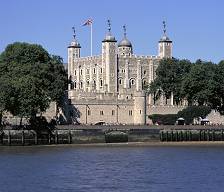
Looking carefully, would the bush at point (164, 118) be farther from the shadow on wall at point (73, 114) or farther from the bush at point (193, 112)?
the shadow on wall at point (73, 114)

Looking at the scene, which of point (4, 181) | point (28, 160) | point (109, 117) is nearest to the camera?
point (4, 181)

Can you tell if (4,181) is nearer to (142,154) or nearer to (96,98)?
(142,154)

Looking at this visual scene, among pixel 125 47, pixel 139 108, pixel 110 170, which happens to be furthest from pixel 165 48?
pixel 110 170

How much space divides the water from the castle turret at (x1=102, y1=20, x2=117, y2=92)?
5565 centimetres

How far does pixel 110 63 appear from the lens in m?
130

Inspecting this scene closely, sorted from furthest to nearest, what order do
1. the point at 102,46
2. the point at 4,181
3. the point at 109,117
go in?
1. the point at 102,46
2. the point at 109,117
3. the point at 4,181

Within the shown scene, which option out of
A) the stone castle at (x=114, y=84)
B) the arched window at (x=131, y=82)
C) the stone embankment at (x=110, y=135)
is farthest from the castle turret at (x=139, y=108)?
the arched window at (x=131, y=82)

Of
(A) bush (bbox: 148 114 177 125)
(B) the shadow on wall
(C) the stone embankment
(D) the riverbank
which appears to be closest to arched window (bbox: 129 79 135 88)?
(A) bush (bbox: 148 114 177 125)

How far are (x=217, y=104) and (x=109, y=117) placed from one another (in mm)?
15387

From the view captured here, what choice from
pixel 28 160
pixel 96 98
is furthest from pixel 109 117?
pixel 28 160

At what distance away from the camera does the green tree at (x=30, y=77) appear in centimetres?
7731

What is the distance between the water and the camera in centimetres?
4512

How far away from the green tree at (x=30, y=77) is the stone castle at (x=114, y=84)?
18.9ft

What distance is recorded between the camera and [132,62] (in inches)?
5266
